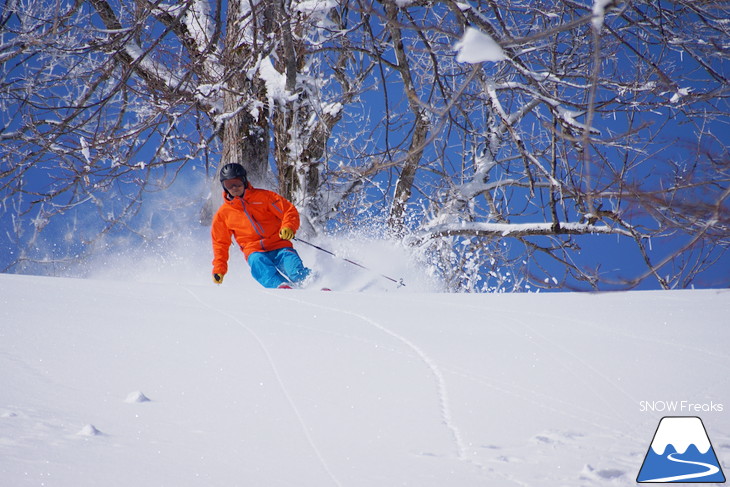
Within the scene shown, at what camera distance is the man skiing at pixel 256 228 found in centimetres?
651

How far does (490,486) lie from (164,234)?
865 centimetres

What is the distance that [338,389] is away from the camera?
1957 mm

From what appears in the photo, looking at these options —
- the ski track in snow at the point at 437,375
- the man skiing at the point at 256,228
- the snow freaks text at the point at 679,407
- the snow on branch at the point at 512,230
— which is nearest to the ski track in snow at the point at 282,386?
the ski track in snow at the point at 437,375

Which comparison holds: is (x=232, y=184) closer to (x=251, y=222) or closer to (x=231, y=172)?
(x=231, y=172)

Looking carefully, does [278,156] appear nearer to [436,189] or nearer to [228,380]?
[436,189]

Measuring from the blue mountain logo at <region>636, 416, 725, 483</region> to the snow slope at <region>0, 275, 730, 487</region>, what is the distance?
0.04 meters

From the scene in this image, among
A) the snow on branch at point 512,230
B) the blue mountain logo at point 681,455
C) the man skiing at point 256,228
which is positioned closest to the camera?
the blue mountain logo at point 681,455

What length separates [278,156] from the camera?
8.18 m

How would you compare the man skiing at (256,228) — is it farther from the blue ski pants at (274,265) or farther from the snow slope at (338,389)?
the snow slope at (338,389)

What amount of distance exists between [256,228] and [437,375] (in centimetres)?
483

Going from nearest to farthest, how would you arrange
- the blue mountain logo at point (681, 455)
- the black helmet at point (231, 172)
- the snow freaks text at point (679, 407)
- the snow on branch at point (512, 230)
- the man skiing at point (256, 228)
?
the blue mountain logo at point (681, 455)
the snow freaks text at point (679, 407)
the black helmet at point (231, 172)
the man skiing at point (256, 228)
the snow on branch at point (512, 230)

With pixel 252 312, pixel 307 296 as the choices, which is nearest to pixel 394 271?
pixel 307 296

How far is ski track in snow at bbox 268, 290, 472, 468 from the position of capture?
1632 mm

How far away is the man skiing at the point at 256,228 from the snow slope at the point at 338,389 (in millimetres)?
3229
